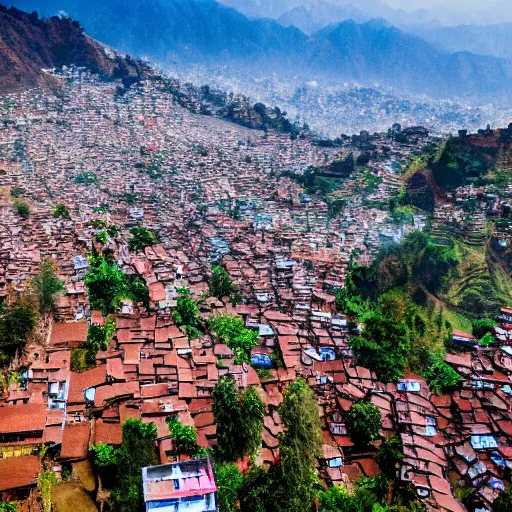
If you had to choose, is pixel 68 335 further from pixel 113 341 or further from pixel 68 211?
pixel 68 211

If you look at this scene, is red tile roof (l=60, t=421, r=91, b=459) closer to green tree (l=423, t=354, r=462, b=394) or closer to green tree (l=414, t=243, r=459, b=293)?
green tree (l=423, t=354, r=462, b=394)

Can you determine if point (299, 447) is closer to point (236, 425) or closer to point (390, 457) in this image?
point (236, 425)

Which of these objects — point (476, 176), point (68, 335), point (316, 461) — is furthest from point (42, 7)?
point (316, 461)

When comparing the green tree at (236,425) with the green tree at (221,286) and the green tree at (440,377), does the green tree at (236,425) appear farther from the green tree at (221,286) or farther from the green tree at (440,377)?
the green tree at (221,286)

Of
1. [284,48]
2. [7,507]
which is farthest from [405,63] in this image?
[7,507]

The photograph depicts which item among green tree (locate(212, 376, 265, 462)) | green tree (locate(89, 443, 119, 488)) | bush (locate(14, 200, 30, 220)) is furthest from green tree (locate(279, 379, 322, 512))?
bush (locate(14, 200, 30, 220))

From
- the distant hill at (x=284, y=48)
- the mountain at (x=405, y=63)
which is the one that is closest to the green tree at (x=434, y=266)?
the distant hill at (x=284, y=48)

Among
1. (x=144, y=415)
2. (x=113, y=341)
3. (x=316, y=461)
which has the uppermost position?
(x=113, y=341)
